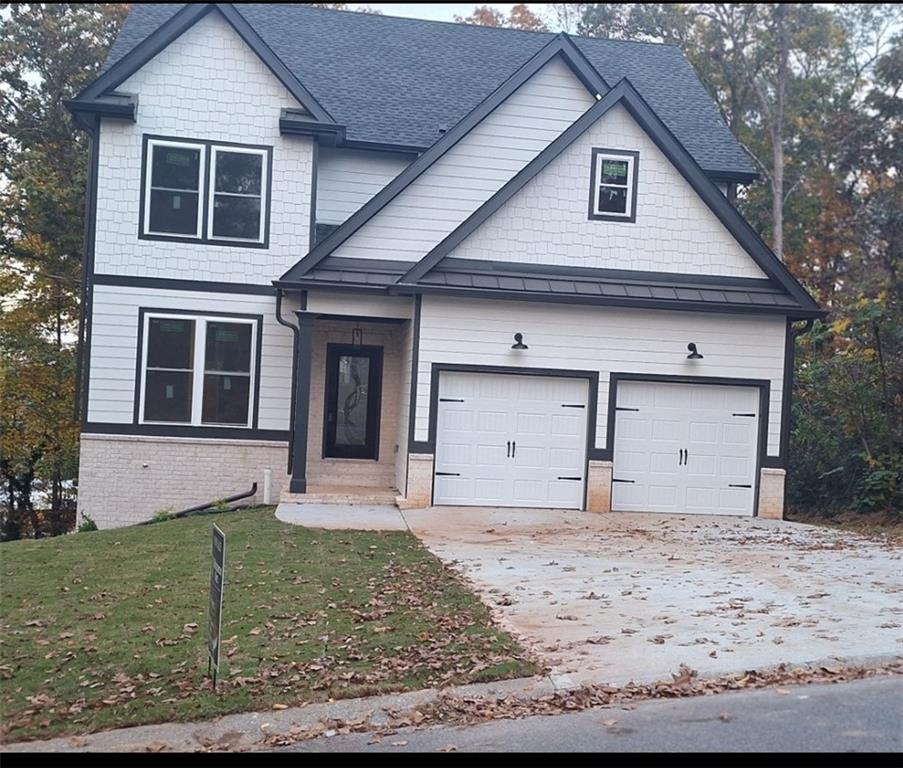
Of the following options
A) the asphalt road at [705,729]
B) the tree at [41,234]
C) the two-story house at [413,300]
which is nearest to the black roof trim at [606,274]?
the two-story house at [413,300]

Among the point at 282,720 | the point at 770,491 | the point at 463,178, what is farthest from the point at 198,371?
the point at 282,720

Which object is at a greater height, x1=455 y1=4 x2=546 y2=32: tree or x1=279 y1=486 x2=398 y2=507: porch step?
x1=455 y1=4 x2=546 y2=32: tree

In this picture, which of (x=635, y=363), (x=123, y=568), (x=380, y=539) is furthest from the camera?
(x=635, y=363)

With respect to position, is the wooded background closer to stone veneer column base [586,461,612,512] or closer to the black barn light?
the black barn light

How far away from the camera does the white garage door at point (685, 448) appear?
17547 mm

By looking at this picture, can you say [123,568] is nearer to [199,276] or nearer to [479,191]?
[199,276]

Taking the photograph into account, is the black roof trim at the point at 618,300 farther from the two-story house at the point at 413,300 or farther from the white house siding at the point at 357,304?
the white house siding at the point at 357,304

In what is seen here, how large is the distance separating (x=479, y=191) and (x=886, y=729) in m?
13.5

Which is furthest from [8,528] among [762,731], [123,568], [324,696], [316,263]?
[762,731]

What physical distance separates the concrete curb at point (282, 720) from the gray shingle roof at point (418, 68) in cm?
1468

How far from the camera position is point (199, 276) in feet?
Answer: 61.9

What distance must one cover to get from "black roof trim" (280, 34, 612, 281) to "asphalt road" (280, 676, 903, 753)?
1176cm

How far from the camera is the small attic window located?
57.7ft

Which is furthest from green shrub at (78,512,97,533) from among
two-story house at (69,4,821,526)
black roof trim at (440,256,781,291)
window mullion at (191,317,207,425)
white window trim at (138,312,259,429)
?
black roof trim at (440,256,781,291)
